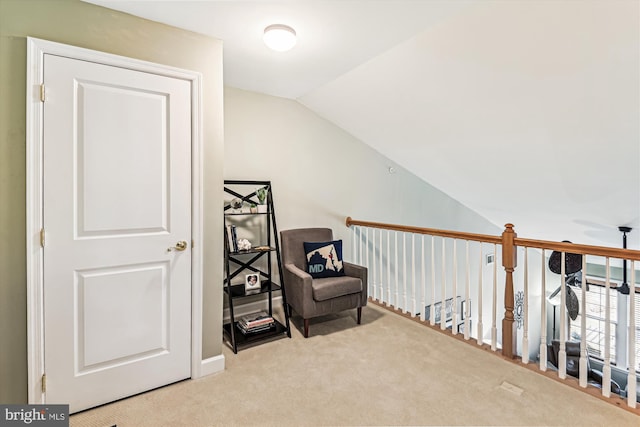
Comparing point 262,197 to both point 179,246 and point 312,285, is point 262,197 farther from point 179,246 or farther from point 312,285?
point 179,246

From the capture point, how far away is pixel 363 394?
2.06m

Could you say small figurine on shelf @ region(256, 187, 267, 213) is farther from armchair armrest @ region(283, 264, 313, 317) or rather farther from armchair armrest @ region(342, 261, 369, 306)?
armchair armrest @ region(342, 261, 369, 306)

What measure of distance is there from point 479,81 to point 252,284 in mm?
2532

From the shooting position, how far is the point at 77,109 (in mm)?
1842

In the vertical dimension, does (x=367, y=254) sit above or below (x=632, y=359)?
above

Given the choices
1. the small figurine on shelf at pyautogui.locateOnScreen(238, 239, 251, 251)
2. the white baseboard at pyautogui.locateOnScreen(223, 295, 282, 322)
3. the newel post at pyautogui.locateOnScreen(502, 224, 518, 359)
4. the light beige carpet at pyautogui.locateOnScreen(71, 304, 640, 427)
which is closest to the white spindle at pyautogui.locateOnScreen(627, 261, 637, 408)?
the light beige carpet at pyautogui.locateOnScreen(71, 304, 640, 427)

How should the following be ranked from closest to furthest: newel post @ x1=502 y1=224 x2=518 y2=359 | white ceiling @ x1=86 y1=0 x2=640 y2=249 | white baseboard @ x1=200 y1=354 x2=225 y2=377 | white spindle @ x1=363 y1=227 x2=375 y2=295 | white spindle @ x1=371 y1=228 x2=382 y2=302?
white ceiling @ x1=86 y1=0 x2=640 y2=249 < white baseboard @ x1=200 y1=354 x2=225 y2=377 < newel post @ x1=502 y1=224 x2=518 y2=359 < white spindle @ x1=371 y1=228 x2=382 y2=302 < white spindle @ x1=363 y1=227 x2=375 y2=295

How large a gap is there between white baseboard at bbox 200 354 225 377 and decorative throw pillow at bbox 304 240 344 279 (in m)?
1.16

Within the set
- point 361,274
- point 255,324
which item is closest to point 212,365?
point 255,324

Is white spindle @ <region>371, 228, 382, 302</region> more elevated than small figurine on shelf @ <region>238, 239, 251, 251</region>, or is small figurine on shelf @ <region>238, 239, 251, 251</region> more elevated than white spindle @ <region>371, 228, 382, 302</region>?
small figurine on shelf @ <region>238, 239, 251, 251</region>

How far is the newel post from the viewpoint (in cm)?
247

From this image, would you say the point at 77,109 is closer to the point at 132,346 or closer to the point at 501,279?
the point at 132,346

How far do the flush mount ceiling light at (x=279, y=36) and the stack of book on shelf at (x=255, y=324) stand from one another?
2.17m

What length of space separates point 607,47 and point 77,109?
3.13 m
